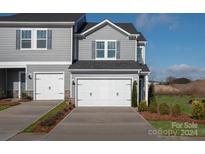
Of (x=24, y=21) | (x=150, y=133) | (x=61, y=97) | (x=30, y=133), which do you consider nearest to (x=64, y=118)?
(x=30, y=133)

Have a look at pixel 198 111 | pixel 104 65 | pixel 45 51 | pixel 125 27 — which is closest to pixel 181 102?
pixel 125 27

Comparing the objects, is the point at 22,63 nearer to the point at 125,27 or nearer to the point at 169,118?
the point at 125,27

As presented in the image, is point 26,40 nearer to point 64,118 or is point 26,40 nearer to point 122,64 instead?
point 122,64

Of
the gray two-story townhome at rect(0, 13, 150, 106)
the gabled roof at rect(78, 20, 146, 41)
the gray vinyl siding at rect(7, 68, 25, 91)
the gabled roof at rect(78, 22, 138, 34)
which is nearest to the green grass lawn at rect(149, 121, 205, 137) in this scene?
the gray two-story townhome at rect(0, 13, 150, 106)

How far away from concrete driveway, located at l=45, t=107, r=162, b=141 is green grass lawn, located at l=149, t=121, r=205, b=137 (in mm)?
591

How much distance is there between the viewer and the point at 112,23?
95.9 ft

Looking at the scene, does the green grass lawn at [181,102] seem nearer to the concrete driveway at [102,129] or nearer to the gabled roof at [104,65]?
the gabled roof at [104,65]

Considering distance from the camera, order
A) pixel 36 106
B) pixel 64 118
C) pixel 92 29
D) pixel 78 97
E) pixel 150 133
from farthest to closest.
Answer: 1. pixel 92 29
2. pixel 78 97
3. pixel 36 106
4. pixel 64 118
5. pixel 150 133

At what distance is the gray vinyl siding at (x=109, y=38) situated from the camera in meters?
29.3

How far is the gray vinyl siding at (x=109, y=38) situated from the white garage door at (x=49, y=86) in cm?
256

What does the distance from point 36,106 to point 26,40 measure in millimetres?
6140

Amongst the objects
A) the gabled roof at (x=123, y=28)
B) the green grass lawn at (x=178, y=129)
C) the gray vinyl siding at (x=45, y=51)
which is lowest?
the green grass lawn at (x=178, y=129)

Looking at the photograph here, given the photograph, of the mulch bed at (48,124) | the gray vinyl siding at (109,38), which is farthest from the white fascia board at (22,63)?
the mulch bed at (48,124)
